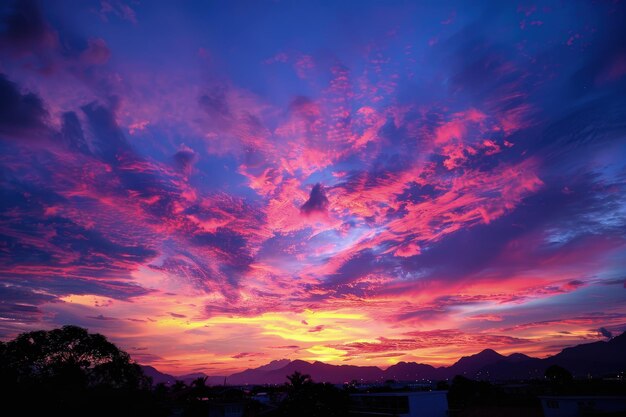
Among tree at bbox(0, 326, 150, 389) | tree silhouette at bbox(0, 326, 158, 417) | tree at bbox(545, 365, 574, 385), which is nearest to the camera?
tree silhouette at bbox(0, 326, 158, 417)

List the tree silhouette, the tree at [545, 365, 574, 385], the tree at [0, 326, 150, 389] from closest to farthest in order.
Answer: the tree silhouette
the tree at [0, 326, 150, 389]
the tree at [545, 365, 574, 385]

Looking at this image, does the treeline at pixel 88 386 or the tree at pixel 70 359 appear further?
the tree at pixel 70 359

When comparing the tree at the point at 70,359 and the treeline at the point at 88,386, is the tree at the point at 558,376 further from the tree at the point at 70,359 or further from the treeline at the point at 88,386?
the tree at the point at 70,359

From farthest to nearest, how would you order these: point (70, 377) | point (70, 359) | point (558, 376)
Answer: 1. point (558, 376)
2. point (70, 359)
3. point (70, 377)

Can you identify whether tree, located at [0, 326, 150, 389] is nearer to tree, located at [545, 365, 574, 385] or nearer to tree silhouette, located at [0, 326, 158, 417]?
tree silhouette, located at [0, 326, 158, 417]

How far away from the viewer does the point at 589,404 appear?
38875mm

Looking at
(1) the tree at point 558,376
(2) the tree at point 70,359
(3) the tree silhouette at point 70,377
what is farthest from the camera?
(1) the tree at point 558,376

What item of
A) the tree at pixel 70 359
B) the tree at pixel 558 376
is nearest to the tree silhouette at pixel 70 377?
the tree at pixel 70 359

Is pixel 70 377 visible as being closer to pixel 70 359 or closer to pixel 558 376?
pixel 70 359

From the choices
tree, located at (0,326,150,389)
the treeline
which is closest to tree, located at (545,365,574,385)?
the treeline

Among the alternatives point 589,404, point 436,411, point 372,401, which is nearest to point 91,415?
point 372,401

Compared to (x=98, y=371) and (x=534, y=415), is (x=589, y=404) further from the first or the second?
(x=98, y=371)

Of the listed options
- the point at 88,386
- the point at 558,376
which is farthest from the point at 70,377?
the point at 558,376

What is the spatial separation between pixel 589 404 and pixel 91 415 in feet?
178
